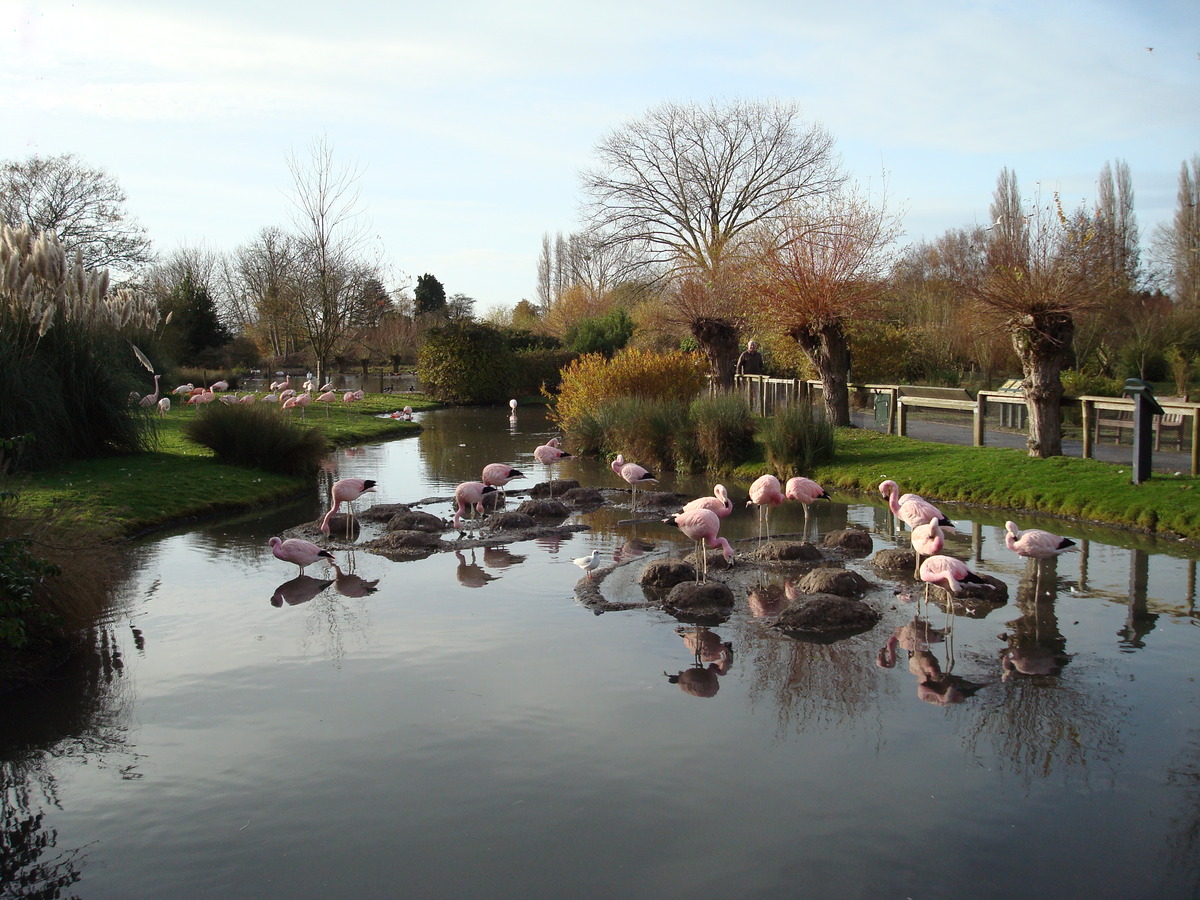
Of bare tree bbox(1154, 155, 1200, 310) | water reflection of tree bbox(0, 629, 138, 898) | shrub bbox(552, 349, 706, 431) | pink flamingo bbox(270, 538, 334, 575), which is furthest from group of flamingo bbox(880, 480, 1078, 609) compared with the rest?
bare tree bbox(1154, 155, 1200, 310)

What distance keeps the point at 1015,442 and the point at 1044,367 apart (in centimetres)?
373

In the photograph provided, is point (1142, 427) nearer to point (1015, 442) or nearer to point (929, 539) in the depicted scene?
point (929, 539)

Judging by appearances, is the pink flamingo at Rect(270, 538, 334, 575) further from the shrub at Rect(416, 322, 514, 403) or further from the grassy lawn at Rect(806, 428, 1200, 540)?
the shrub at Rect(416, 322, 514, 403)

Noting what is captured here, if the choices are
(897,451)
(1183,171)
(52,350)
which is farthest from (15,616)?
(1183,171)

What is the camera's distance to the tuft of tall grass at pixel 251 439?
16.7m

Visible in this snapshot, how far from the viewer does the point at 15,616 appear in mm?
6656

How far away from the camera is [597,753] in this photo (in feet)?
18.5

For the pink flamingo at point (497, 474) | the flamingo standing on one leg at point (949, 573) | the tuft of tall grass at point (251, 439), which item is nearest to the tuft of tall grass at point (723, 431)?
the pink flamingo at point (497, 474)

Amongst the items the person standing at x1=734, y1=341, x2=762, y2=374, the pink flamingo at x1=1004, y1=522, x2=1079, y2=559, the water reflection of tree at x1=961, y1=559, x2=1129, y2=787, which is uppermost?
the person standing at x1=734, y1=341, x2=762, y2=374

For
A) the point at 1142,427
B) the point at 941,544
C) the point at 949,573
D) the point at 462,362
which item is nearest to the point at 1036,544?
the point at 941,544

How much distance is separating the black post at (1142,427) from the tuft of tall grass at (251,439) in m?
13.5

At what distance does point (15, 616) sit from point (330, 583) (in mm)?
3563

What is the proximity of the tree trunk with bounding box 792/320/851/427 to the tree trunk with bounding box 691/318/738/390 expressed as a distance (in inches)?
181

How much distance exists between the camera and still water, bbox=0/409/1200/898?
14.6 feet
